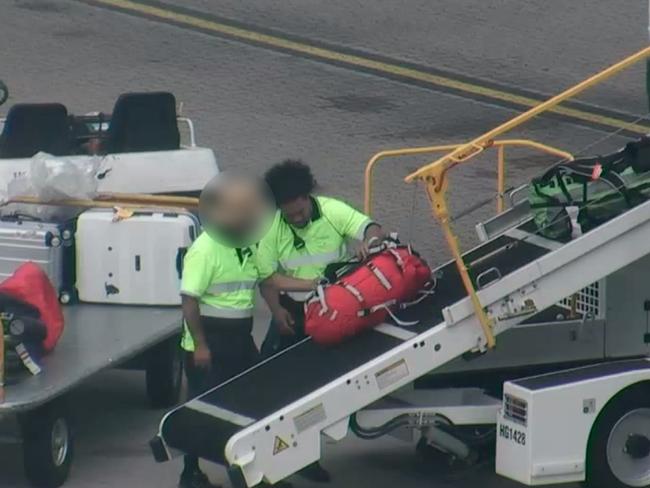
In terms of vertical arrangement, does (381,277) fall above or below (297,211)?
below

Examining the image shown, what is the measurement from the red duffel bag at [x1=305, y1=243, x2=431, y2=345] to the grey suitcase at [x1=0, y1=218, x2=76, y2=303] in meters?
2.08

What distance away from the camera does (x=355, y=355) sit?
28.3ft

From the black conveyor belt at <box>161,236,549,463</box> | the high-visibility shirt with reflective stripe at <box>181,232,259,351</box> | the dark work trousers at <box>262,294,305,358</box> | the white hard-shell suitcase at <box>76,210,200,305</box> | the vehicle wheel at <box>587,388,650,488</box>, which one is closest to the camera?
the black conveyor belt at <box>161,236,549,463</box>

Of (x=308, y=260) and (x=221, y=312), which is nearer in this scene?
(x=221, y=312)

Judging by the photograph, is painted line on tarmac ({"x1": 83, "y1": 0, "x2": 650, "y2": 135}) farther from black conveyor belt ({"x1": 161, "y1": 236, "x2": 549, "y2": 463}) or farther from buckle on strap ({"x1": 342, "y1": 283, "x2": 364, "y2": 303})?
buckle on strap ({"x1": 342, "y1": 283, "x2": 364, "y2": 303})

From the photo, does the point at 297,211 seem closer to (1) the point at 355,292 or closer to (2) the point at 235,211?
(2) the point at 235,211

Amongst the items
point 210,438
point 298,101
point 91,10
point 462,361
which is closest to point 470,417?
point 462,361

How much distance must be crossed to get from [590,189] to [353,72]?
30.3ft

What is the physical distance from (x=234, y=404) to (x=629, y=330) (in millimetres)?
2157

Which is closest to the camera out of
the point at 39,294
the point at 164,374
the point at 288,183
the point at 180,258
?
the point at 288,183

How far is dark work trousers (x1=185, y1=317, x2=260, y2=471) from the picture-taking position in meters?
8.99

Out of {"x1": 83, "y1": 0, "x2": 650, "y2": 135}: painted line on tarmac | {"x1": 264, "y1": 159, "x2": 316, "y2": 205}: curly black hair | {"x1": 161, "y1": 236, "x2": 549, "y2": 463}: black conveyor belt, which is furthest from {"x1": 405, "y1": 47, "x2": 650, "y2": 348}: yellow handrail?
{"x1": 83, "y1": 0, "x2": 650, "y2": 135}: painted line on tarmac

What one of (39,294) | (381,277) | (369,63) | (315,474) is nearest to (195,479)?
(315,474)

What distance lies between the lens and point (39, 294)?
30.5ft
